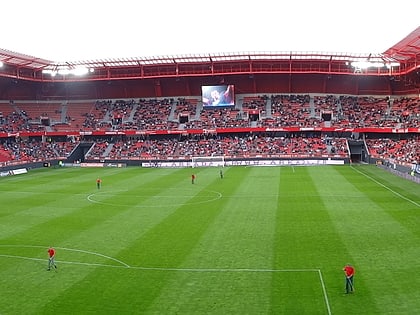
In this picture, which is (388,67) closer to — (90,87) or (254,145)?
(254,145)

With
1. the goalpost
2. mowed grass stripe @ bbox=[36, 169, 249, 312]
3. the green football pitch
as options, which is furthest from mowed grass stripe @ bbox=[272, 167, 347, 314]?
the goalpost

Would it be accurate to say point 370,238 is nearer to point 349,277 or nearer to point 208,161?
point 349,277

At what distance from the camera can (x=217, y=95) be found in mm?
81812

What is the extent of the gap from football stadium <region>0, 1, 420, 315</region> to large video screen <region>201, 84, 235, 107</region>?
0.17m

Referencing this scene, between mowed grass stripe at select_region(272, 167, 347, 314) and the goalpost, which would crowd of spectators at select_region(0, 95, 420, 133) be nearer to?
the goalpost

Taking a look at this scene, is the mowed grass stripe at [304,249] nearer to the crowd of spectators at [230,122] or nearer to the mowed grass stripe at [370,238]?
the mowed grass stripe at [370,238]

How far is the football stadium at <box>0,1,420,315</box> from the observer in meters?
18.5

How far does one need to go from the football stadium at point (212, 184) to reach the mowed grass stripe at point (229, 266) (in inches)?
4.0

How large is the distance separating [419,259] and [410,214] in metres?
10.6

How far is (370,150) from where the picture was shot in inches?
2810

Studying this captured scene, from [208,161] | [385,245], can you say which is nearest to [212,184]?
[208,161]

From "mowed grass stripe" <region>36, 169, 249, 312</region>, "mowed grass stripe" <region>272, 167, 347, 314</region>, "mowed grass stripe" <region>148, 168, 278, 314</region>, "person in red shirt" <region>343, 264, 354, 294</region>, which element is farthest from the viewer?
"mowed grass stripe" <region>36, 169, 249, 312</region>

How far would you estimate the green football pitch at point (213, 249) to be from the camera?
1720cm

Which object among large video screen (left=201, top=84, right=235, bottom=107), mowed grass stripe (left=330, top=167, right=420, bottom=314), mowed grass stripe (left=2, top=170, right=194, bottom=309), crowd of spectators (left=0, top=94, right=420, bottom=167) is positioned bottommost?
mowed grass stripe (left=2, top=170, right=194, bottom=309)
